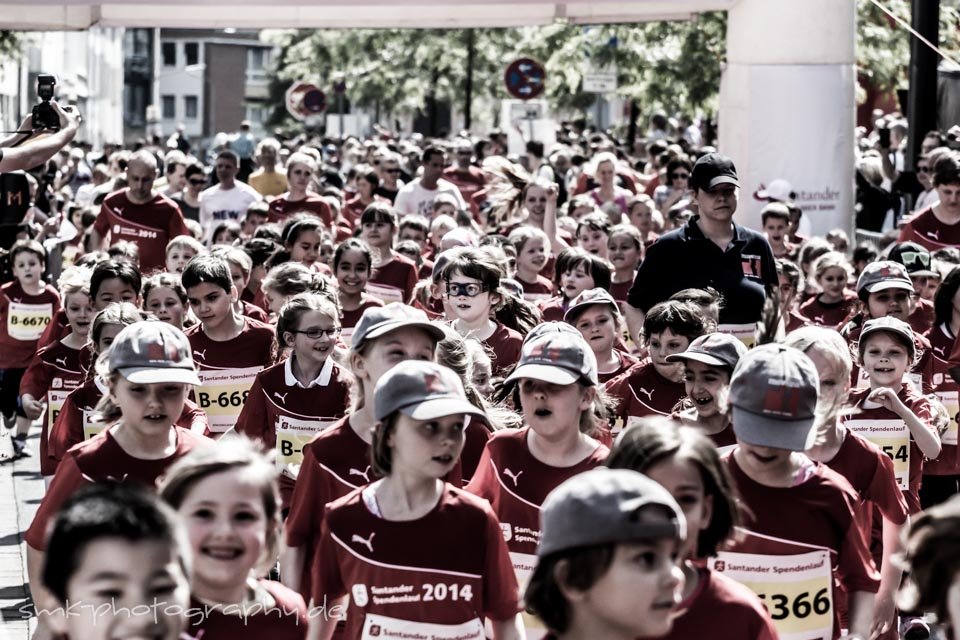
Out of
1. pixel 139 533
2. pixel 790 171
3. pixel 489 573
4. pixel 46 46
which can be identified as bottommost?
pixel 489 573

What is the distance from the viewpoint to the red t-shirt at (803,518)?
570 centimetres

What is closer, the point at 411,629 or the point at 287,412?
the point at 411,629

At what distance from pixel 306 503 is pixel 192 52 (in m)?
111

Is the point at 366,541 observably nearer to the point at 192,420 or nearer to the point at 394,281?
the point at 192,420

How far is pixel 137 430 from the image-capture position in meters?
6.39

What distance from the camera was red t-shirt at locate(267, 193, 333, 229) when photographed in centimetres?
1720

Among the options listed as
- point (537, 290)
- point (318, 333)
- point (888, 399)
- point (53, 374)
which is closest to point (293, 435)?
point (318, 333)

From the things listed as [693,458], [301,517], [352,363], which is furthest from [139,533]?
[352,363]

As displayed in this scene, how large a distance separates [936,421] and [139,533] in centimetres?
548

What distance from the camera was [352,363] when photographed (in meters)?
6.81

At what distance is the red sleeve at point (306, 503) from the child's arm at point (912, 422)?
2.41 m

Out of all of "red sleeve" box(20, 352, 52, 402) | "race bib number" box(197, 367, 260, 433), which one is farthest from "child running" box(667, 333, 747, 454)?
"red sleeve" box(20, 352, 52, 402)

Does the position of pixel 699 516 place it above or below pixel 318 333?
below

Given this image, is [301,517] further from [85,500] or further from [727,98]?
[727,98]
